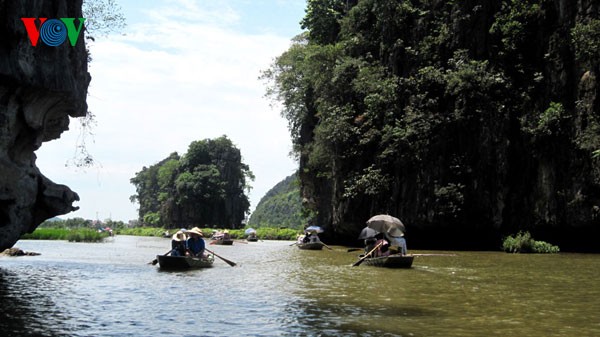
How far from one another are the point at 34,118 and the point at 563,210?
73.3 ft

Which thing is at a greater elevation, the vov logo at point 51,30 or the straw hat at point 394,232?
the vov logo at point 51,30

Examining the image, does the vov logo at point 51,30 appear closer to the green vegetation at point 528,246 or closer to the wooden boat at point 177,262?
the wooden boat at point 177,262

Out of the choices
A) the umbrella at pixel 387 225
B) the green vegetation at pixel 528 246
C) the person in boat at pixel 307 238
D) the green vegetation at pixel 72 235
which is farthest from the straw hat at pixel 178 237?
the green vegetation at pixel 72 235

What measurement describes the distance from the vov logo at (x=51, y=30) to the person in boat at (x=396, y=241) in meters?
12.1

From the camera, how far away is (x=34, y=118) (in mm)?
16203

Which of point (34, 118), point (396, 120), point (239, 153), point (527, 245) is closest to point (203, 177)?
point (239, 153)

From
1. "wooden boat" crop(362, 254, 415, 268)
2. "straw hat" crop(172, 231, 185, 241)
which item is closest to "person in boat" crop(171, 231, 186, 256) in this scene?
"straw hat" crop(172, 231, 185, 241)

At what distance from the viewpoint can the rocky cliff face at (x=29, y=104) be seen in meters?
14.1

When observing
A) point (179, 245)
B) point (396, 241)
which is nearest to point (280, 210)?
point (396, 241)

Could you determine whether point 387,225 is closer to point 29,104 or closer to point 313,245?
point 29,104

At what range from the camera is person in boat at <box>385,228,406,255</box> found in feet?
62.3

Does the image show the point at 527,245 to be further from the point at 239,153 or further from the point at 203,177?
the point at 239,153

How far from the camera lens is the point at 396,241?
1992cm

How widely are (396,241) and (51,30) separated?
12.8 m
